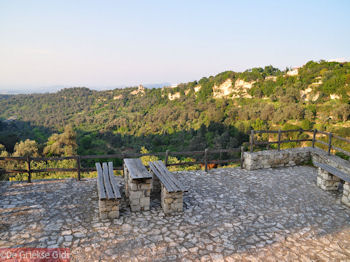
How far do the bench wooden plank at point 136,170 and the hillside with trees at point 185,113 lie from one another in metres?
20.7

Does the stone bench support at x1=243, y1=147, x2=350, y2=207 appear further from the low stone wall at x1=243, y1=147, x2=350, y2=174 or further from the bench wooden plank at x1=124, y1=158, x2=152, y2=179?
the bench wooden plank at x1=124, y1=158, x2=152, y2=179

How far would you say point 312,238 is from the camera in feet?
12.1

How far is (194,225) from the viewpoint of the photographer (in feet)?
12.9

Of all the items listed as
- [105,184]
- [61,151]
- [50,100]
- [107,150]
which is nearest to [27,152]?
[61,151]

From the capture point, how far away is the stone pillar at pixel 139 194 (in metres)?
4.26

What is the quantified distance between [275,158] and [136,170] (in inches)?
182

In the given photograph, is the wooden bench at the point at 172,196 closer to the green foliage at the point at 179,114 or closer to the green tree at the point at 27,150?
the green tree at the point at 27,150

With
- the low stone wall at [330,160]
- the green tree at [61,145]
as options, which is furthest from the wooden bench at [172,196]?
the green tree at [61,145]

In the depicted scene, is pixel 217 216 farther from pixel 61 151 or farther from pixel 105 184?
pixel 61 151

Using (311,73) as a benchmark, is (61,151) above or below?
below

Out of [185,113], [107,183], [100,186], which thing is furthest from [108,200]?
[185,113]

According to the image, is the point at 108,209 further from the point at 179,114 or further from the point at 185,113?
the point at 179,114

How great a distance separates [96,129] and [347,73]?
42.2 m

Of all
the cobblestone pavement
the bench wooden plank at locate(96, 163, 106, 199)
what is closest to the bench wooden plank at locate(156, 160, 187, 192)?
the cobblestone pavement
